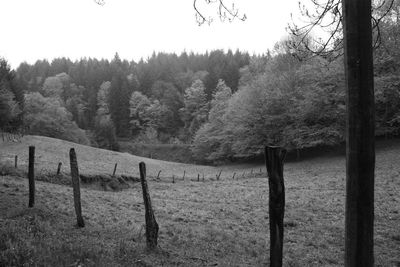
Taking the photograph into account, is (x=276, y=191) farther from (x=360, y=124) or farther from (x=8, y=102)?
(x=8, y=102)

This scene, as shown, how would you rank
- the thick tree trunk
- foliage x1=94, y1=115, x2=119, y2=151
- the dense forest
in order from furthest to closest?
foliage x1=94, y1=115, x2=119, y2=151
the dense forest
the thick tree trunk

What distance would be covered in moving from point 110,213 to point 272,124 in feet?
139

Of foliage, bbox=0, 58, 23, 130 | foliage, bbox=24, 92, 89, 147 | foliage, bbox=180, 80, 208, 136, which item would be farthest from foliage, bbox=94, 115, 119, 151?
foliage, bbox=0, 58, 23, 130

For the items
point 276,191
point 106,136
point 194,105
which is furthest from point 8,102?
point 194,105

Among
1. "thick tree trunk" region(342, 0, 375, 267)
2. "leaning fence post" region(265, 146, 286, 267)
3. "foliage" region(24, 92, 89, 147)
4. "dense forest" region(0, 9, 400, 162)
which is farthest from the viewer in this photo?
"foliage" region(24, 92, 89, 147)

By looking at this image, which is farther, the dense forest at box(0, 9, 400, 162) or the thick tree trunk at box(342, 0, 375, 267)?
the dense forest at box(0, 9, 400, 162)

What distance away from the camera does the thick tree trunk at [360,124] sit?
4699 mm

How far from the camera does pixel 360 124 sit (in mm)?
4699

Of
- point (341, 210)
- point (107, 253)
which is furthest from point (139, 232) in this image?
point (341, 210)

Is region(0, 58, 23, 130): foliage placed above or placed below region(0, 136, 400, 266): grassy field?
above

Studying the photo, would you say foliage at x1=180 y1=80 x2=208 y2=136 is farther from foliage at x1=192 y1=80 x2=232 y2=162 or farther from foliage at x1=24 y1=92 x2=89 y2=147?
foliage at x1=24 y1=92 x2=89 y2=147

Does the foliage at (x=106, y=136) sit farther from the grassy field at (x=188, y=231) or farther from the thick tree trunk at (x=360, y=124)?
the thick tree trunk at (x=360, y=124)

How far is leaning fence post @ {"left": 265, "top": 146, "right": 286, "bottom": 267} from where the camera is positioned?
18.5 feet

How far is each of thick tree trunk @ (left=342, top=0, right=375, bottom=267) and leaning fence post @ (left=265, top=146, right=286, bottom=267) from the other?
109 cm
